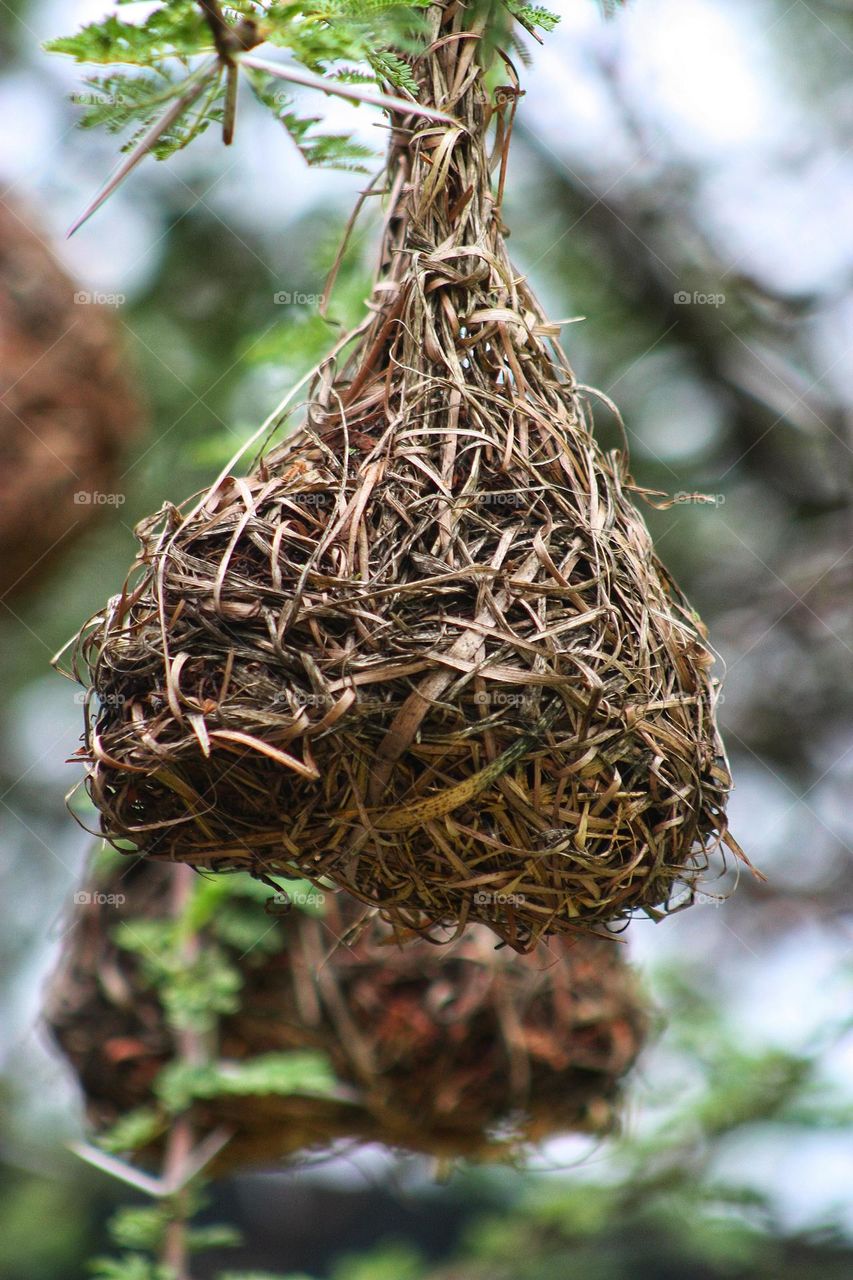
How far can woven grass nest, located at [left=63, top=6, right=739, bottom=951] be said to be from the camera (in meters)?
1.01

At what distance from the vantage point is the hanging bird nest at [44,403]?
225 cm

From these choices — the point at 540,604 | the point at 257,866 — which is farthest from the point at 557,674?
the point at 257,866

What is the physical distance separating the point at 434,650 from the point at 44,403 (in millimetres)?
1533

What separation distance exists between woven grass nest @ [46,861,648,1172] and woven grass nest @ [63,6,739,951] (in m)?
0.70

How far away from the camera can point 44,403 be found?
7.57 ft

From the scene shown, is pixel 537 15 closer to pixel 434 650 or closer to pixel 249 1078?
pixel 434 650

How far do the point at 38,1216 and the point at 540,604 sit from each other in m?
4.36

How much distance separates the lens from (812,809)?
11.0 feet

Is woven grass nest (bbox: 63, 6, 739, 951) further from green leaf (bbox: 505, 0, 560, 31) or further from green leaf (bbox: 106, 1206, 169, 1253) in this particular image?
green leaf (bbox: 106, 1206, 169, 1253)

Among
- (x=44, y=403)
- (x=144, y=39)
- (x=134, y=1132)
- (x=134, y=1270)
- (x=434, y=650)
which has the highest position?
(x=44, y=403)

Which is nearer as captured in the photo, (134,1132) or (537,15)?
(537,15)

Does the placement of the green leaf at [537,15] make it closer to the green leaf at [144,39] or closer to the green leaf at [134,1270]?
the green leaf at [144,39]

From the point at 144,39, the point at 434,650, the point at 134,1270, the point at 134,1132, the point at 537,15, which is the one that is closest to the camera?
the point at 144,39

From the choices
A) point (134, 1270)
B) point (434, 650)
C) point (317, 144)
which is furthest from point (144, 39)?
point (134, 1270)
